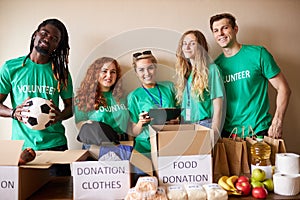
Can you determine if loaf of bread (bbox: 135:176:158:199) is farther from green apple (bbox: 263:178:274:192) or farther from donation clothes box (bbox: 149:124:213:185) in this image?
green apple (bbox: 263:178:274:192)

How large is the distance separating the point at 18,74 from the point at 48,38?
29 centimetres

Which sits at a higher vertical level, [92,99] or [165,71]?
[165,71]

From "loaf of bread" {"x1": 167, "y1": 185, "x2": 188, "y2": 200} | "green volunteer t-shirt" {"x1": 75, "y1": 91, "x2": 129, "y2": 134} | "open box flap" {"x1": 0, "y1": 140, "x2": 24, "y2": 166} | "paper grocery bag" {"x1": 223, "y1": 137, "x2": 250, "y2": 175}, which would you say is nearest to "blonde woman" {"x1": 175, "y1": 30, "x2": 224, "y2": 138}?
"paper grocery bag" {"x1": 223, "y1": 137, "x2": 250, "y2": 175}

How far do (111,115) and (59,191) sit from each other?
0.61 meters

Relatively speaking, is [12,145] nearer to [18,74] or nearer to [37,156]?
[37,156]

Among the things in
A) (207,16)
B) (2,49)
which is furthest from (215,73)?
(2,49)

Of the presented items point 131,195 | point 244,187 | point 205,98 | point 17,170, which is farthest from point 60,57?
point 244,187

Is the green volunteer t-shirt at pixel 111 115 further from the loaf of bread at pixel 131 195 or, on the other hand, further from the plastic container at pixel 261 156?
the plastic container at pixel 261 156

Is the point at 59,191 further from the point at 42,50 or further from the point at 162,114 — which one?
the point at 42,50

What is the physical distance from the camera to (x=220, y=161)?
142cm

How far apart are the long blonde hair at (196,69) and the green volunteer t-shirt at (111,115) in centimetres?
38

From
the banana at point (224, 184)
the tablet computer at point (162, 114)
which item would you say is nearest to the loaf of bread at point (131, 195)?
the banana at point (224, 184)

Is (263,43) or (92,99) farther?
(263,43)

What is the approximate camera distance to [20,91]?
1678mm
